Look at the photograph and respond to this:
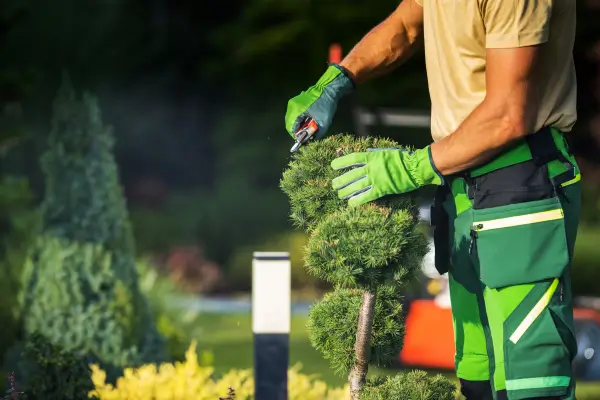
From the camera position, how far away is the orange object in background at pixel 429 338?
259 inches

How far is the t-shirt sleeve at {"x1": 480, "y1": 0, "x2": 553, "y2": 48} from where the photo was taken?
2.69 metres

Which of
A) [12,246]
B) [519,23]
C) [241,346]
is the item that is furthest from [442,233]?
[241,346]

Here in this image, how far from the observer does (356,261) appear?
2.79 m

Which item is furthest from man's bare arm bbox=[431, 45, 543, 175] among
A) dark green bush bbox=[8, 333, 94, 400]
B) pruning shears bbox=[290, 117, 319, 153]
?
dark green bush bbox=[8, 333, 94, 400]

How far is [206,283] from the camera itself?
36.2ft

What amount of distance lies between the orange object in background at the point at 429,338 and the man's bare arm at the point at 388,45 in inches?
137

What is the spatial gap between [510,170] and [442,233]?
0.37m

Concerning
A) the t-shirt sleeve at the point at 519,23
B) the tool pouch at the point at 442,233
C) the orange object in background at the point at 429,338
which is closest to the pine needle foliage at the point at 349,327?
the tool pouch at the point at 442,233

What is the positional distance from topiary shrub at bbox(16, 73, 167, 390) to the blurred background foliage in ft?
17.4

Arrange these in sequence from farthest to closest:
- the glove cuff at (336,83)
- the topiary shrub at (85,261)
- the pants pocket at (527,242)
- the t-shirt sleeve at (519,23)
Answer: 1. the topiary shrub at (85,261)
2. the glove cuff at (336,83)
3. the pants pocket at (527,242)
4. the t-shirt sleeve at (519,23)

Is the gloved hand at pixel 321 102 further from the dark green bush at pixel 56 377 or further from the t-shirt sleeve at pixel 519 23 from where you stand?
the dark green bush at pixel 56 377

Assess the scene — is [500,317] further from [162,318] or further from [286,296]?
[162,318]

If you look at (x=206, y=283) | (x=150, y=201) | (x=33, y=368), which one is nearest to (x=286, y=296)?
(x=33, y=368)

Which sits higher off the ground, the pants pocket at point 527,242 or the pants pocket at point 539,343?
the pants pocket at point 527,242
